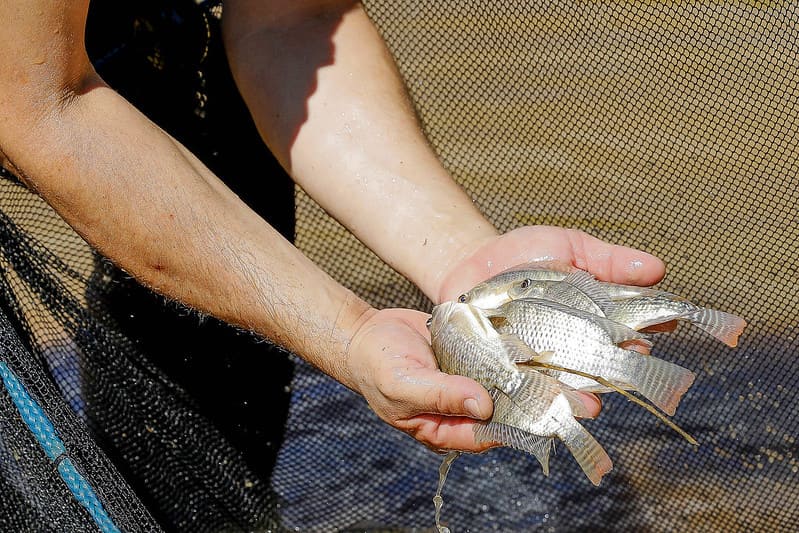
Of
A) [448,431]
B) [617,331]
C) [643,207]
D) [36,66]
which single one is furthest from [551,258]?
[643,207]

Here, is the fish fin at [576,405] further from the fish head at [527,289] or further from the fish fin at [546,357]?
the fish head at [527,289]

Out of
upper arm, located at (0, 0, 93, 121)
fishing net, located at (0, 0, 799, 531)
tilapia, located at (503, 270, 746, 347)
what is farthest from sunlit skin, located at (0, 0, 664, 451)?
fishing net, located at (0, 0, 799, 531)

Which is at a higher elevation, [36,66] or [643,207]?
[36,66]

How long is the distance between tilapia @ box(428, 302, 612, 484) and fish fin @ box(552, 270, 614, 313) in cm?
22

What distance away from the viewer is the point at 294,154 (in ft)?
8.73

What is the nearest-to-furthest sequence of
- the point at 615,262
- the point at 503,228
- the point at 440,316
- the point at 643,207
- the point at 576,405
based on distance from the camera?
1. the point at 576,405
2. the point at 440,316
3. the point at 615,262
4. the point at 643,207
5. the point at 503,228

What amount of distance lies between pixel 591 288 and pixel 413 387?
55cm

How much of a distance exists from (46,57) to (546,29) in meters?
2.07

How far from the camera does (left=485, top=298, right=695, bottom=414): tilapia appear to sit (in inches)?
71.8

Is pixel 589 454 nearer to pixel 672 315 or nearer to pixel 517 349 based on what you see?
pixel 517 349

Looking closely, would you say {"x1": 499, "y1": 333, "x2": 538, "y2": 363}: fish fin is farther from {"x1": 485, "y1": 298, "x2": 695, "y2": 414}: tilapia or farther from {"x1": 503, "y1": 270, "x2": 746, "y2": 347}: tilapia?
{"x1": 503, "y1": 270, "x2": 746, "y2": 347}: tilapia

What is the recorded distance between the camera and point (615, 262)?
220 centimetres

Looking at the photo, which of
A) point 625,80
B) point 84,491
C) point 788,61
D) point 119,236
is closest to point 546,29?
point 625,80

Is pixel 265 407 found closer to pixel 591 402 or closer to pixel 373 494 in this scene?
pixel 373 494
